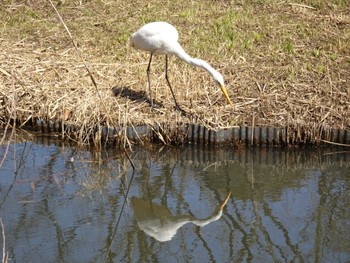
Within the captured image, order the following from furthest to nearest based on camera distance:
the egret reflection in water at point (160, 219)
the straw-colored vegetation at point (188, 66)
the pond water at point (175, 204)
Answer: the straw-colored vegetation at point (188, 66)
the egret reflection in water at point (160, 219)
the pond water at point (175, 204)

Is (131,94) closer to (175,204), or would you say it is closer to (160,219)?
(175,204)

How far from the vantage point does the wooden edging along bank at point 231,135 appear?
862 centimetres

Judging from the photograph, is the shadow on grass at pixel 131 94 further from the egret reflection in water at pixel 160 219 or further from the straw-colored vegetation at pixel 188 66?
the egret reflection in water at pixel 160 219

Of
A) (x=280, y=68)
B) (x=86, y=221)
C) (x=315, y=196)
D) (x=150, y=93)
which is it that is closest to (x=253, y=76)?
(x=280, y=68)

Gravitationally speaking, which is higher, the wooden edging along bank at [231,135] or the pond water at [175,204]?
the wooden edging along bank at [231,135]

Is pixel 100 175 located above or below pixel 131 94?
below

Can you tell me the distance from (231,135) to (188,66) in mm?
1689

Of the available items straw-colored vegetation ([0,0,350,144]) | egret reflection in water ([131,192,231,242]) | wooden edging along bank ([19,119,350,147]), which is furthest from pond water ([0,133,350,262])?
straw-colored vegetation ([0,0,350,144])

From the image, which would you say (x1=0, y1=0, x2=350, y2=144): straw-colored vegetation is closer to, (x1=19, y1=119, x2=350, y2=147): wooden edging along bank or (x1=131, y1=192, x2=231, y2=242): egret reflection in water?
(x1=19, y1=119, x2=350, y2=147): wooden edging along bank

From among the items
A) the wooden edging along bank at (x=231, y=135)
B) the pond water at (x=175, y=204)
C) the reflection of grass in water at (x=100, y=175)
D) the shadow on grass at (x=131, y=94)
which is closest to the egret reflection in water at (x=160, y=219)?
the pond water at (x=175, y=204)

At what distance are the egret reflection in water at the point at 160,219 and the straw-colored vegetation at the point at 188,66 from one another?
1718 mm

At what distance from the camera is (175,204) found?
280 inches

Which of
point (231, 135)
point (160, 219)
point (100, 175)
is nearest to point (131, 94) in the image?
point (231, 135)

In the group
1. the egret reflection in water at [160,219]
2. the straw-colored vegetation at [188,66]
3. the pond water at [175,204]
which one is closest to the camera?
the pond water at [175,204]
